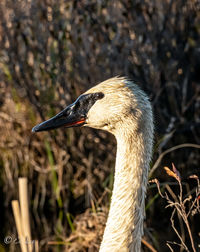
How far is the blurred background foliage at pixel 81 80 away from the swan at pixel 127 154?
2.31m

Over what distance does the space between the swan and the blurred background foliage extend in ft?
7.58

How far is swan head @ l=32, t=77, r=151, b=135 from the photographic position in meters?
2.82

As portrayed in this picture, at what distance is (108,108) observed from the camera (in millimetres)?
2900

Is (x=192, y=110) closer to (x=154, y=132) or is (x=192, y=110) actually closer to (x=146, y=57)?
(x=146, y=57)

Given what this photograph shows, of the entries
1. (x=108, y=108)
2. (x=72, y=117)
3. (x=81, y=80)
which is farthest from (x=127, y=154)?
(x=81, y=80)

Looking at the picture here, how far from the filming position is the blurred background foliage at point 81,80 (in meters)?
5.46

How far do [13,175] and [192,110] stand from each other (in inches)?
96.1

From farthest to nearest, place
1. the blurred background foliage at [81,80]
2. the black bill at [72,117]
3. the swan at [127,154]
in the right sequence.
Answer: the blurred background foliage at [81,80] → the black bill at [72,117] → the swan at [127,154]

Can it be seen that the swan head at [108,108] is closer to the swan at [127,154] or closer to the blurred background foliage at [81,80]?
the swan at [127,154]

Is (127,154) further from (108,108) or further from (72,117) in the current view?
(72,117)

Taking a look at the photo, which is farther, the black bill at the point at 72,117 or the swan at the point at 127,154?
the black bill at the point at 72,117

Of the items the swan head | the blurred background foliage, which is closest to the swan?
the swan head

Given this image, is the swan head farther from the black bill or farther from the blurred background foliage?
the blurred background foliage

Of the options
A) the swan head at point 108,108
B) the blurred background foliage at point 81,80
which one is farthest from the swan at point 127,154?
the blurred background foliage at point 81,80
